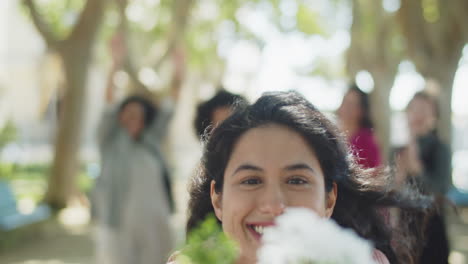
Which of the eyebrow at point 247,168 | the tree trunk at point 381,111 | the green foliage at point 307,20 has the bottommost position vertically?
the eyebrow at point 247,168

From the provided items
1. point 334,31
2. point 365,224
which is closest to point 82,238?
point 365,224

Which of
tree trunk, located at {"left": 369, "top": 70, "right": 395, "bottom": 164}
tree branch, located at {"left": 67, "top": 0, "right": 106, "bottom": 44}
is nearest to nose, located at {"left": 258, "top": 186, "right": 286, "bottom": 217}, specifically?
tree trunk, located at {"left": 369, "top": 70, "right": 395, "bottom": 164}

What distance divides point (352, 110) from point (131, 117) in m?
1.87

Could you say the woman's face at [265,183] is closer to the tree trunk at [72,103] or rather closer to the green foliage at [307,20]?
the tree trunk at [72,103]

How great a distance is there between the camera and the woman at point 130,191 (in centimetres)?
549

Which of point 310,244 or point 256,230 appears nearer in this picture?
point 310,244

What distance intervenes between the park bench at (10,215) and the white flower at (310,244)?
7.86 meters

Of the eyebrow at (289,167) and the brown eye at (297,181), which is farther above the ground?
the eyebrow at (289,167)

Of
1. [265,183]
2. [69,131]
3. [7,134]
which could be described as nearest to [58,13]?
[7,134]

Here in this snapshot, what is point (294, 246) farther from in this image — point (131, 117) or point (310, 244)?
point (131, 117)

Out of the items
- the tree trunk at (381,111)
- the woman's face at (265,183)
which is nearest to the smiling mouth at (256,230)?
the woman's face at (265,183)

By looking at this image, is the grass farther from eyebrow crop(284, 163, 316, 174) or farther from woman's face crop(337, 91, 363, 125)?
eyebrow crop(284, 163, 316, 174)

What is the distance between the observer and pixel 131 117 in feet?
18.1

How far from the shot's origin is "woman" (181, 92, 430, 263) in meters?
1.54
